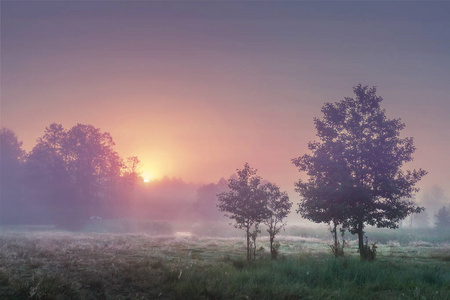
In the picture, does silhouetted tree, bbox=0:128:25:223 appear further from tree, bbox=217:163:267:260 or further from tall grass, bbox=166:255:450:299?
tall grass, bbox=166:255:450:299

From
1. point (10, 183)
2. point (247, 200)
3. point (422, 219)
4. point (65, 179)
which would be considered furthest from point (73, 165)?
point (422, 219)

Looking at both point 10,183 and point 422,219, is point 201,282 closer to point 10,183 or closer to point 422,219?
point 10,183

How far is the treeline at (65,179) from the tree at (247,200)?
43706 mm

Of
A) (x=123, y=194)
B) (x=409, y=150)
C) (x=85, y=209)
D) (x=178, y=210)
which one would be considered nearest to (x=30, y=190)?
(x=85, y=209)

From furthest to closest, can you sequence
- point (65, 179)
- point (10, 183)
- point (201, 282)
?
point (10, 183) < point (65, 179) < point (201, 282)

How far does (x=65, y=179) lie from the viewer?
5716 centimetres

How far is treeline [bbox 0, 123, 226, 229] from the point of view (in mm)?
56531

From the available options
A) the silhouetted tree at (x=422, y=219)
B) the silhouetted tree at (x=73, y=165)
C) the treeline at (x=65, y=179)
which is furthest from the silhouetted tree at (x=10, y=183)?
the silhouetted tree at (x=422, y=219)

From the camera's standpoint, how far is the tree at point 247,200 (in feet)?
65.6

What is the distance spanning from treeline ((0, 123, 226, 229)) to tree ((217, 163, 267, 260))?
4371 cm

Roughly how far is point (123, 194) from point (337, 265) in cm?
6549

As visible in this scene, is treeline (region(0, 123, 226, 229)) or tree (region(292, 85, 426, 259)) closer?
tree (region(292, 85, 426, 259))

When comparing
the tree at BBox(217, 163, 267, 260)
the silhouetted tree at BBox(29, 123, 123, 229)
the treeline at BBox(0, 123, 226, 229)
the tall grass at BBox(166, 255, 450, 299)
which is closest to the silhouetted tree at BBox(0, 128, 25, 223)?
the treeline at BBox(0, 123, 226, 229)

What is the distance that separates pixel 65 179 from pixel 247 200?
160 ft
